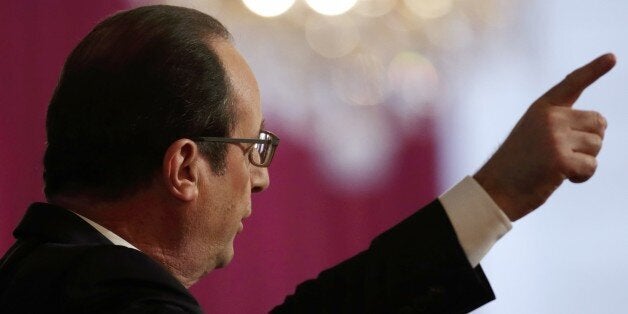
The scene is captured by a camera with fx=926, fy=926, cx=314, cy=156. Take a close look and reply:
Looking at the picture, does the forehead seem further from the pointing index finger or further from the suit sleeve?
the pointing index finger

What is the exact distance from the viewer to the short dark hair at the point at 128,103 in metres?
1.03

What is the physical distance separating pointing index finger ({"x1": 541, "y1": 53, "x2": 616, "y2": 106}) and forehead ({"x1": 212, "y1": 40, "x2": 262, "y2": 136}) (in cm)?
35

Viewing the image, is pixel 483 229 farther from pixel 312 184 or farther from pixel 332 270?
pixel 312 184

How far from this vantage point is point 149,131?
103cm

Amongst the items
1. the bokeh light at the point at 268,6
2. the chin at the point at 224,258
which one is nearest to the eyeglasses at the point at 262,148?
the chin at the point at 224,258

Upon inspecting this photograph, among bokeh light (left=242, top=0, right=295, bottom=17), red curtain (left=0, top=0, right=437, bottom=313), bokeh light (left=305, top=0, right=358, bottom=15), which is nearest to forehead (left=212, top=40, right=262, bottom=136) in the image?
red curtain (left=0, top=0, right=437, bottom=313)

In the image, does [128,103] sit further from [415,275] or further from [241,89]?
[415,275]

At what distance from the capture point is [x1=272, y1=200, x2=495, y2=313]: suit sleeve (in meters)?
1.10

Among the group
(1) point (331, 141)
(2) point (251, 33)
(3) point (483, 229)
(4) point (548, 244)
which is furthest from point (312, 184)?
(3) point (483, 229)

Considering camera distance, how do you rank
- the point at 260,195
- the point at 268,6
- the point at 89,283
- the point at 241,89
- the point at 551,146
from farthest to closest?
the point at 268,6, the point at 260,195, the point at 241,89, the point at 551,146, the point at 89,283

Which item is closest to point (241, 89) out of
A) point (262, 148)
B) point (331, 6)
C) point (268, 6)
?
point (262, 148)

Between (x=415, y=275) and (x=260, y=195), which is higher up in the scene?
(x=260, y=195)

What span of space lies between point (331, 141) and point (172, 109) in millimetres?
1719

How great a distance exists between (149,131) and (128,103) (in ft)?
0.13
